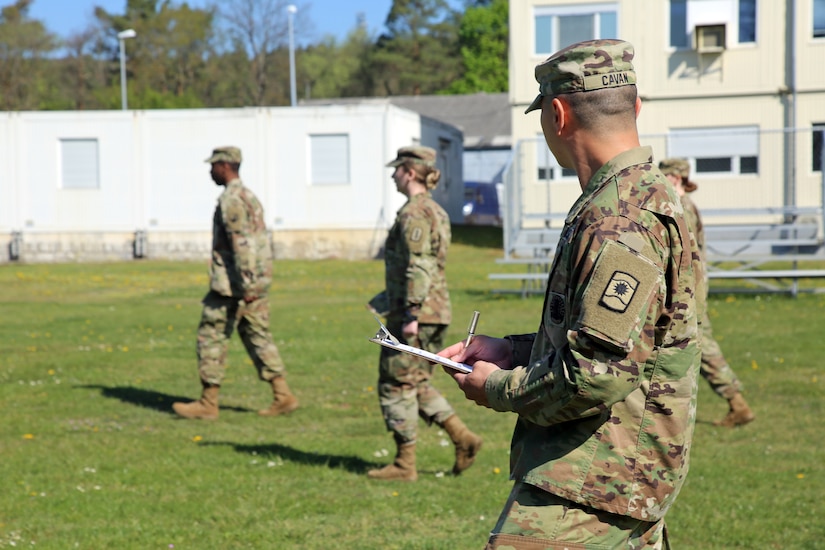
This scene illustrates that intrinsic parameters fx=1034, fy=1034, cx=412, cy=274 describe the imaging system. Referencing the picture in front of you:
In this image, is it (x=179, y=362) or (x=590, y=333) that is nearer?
(x=590, y=333)

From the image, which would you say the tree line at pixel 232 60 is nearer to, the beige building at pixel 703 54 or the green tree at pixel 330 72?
the green tree at pixel 330 72

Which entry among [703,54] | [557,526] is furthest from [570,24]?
[557,526]

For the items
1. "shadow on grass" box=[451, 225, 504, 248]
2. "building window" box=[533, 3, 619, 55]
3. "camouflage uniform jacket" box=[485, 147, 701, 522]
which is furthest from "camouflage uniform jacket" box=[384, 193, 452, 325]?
"shadow on grass" box=[451, 225, 504, 248]

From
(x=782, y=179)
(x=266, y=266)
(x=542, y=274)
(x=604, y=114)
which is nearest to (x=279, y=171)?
(x=542, y=274)

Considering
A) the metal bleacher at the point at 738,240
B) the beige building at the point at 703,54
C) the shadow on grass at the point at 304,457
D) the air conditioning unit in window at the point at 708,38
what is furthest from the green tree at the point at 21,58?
the shadow on grass at the point at 304,457

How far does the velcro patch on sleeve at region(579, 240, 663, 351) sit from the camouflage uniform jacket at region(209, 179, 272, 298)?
6602 millimetres

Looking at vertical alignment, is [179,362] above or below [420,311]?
below

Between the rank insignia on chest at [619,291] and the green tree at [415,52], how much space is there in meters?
82.0

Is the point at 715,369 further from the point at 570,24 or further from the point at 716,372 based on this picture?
the point at 570,24

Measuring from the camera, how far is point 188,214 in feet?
107

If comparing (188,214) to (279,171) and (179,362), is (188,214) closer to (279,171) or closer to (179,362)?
(279,171)

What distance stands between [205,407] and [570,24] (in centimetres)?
2329

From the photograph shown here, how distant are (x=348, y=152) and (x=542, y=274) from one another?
14306mm

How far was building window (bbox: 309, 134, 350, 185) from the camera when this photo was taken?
32.3m
